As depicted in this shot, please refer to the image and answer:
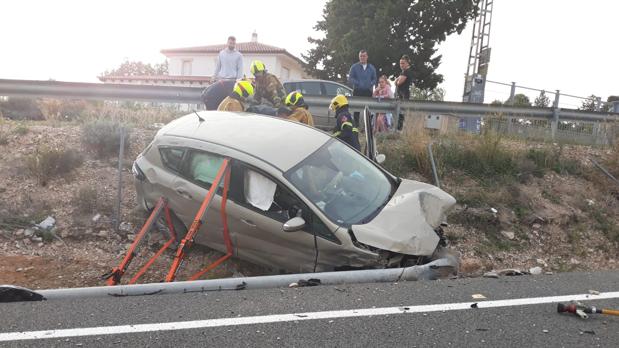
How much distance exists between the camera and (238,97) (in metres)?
6.74

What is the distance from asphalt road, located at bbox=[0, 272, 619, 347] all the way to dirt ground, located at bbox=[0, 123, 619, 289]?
4.52 ft

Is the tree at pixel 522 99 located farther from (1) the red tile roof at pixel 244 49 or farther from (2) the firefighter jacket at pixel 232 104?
(1) the red tile roof at pixel 244 49

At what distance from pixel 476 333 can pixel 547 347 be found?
0.42 metres

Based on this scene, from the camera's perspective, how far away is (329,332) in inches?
122

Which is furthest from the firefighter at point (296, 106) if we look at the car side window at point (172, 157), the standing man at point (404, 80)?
the standing man at point (404, 80)

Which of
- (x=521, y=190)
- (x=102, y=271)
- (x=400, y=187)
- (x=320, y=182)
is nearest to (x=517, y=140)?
(x=521, y=190)

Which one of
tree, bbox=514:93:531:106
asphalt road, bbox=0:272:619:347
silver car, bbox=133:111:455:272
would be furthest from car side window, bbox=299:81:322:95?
asphalt road, bbox=0:272:619:347

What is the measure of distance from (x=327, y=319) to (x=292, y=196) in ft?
4.57

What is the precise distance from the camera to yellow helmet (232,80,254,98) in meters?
6.74

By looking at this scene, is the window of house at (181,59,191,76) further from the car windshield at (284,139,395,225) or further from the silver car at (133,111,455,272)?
the car windshield at (284,139,395,225)

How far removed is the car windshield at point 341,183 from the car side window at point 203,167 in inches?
31.6

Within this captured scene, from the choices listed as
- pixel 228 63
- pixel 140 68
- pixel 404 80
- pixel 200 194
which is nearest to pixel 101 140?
pixel 228 63

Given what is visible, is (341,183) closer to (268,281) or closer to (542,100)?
(268,281)

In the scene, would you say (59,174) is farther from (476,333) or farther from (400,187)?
(476,333)
